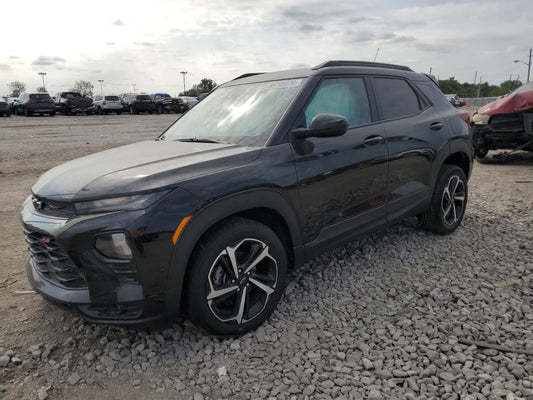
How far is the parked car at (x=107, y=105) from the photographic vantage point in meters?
32.7

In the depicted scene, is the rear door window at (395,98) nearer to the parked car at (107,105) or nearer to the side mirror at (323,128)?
the side mirror at (323,128)

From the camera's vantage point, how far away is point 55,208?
2504mm

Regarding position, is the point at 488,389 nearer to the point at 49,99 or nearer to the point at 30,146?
the point at 30,146

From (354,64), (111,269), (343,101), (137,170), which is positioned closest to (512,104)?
(354,64)

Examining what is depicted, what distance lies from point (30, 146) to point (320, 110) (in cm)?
1193

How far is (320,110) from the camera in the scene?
129 inches

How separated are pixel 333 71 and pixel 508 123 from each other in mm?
6788

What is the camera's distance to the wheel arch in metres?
2.39

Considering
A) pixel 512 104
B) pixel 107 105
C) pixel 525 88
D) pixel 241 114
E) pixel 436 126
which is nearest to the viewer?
pixel 241 114

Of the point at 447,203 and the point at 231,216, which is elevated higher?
the point at 231,216

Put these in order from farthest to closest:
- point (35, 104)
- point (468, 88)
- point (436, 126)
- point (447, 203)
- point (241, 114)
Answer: point (468, 88), point (35, 104), point (447, 203), point (436, 126), point (241, 114)

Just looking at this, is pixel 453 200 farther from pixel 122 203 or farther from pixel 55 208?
pixel 55 208

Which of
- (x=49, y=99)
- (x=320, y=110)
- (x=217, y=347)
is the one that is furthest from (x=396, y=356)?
(x=49, y=99)

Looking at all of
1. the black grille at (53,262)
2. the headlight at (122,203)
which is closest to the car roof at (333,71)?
the headlight at (122,203)
